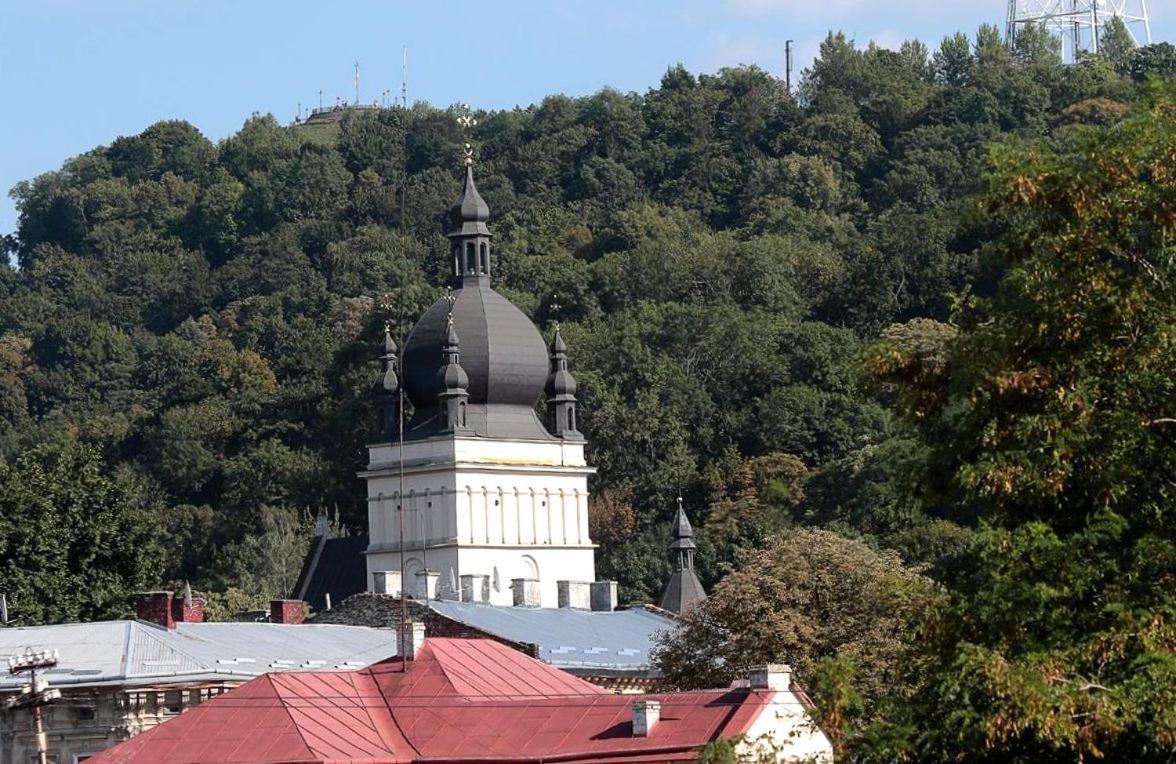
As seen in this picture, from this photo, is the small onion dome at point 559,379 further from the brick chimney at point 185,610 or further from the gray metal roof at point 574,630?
the brick chimney at point 185,610

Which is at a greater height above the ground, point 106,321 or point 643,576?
point 106,321

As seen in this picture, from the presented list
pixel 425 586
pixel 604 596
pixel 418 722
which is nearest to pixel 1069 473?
pixel 418 722

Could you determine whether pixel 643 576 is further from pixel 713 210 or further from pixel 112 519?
pixel 713 210

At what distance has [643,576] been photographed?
11788 cm

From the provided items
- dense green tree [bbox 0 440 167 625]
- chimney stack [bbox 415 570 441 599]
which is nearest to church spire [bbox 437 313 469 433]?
dense green tree [bbox 0 440 167 625]

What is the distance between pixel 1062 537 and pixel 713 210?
148m

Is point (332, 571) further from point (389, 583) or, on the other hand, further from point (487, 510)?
point (389, 583)

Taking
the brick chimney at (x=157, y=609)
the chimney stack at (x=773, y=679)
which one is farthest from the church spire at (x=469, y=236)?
the chimney stack at (x=773, y=679)

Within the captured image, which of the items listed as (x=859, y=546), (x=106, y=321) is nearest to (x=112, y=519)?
(x=859, y=546)

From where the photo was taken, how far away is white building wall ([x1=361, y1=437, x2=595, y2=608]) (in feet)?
335

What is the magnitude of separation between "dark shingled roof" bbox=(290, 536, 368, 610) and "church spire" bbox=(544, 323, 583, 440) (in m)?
7.27

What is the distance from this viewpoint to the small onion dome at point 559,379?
106562 mm

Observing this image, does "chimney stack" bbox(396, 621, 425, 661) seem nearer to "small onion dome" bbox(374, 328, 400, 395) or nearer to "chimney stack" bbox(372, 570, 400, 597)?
"chimney stack" bbox(372, 570, 400, 597)

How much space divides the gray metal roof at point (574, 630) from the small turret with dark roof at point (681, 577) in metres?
12.9
